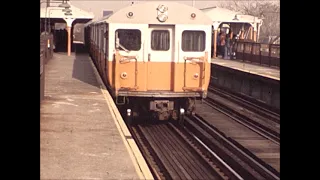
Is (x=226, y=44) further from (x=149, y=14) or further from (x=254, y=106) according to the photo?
(x=149, y=14)

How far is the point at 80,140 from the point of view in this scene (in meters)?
8.08

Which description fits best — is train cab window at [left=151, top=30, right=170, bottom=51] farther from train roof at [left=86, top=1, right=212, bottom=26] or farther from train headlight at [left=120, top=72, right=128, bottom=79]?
train headlight at [left=120, top=72, right=128, bottom=79]

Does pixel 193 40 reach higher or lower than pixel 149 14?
lower

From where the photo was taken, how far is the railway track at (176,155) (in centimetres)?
873

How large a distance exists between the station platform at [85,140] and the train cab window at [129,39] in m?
1.37

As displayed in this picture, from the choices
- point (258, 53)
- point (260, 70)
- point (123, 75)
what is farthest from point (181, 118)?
point (258, 53)

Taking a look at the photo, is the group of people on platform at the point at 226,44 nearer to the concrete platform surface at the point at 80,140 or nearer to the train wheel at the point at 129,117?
the concrete platform surface at the point at 80,140

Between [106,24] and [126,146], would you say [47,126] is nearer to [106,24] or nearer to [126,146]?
[126,146]

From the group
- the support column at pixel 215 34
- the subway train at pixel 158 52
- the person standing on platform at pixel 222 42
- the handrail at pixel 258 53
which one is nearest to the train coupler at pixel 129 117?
the subway train at pixel 158 52

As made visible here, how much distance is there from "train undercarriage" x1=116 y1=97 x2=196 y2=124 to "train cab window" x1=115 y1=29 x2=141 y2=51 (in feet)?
4.01

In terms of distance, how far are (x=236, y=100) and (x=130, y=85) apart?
7.88 meters

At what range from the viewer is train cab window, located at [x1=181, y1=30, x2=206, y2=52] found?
12312 mm

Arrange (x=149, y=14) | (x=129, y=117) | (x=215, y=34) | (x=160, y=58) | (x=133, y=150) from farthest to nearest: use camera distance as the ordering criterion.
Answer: (x=215, y=34), (x=129, y=117), (x=160, y=58), (x=149, y=14), (x=133, y=150)

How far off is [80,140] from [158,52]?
465 cm
